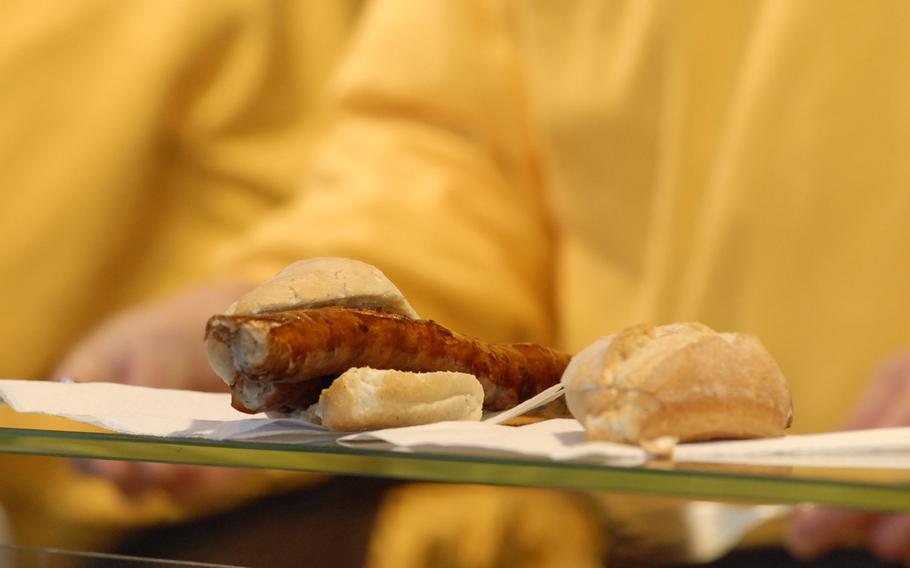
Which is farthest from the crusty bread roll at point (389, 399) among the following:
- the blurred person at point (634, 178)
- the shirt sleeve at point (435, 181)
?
the shirt sleeve at point (435, 181)

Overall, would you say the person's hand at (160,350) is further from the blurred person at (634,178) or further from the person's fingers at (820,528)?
the person's fingers at (820,528)

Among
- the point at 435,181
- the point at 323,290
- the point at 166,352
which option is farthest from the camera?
the point at 435,181

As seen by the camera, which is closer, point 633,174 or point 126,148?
point 633,174

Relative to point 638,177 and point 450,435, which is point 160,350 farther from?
point 450,435

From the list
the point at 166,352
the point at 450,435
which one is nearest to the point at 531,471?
the point at 450,435

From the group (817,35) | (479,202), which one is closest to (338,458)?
(817,35)

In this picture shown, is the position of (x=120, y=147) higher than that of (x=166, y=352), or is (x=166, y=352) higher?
(x=120, y=147)
